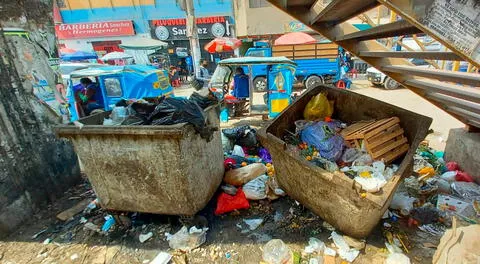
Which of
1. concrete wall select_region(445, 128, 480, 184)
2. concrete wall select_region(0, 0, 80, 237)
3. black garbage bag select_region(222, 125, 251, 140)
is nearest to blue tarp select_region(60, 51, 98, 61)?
concrete wall select_region(0, 0, 80, 237)

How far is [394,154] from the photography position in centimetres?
282

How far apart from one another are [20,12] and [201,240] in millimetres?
3633

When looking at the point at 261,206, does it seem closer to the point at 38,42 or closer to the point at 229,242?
the point at 229,242

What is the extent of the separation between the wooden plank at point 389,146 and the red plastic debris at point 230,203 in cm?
159

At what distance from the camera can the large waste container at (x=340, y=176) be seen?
2129mm

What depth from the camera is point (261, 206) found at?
10.3 ft

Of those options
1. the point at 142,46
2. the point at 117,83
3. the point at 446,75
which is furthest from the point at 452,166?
the point at 142,46

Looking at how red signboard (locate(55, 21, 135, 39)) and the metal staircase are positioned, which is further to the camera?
red signboard (locate(55, 21, 135, 39))

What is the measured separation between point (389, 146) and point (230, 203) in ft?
6.47

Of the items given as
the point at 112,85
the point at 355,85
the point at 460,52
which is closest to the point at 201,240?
the point at 460,52

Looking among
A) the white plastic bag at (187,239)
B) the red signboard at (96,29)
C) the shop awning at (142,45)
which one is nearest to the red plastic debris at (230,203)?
the white plastic bag at (187,239)

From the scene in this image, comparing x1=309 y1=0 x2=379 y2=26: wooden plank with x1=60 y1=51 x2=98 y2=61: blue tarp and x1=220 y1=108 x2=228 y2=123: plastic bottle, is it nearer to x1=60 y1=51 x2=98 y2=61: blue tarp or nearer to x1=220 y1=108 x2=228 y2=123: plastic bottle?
x1=220 y1=108 x2=228 y2=123: plastic bottle

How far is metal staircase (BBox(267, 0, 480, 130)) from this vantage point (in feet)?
4.03

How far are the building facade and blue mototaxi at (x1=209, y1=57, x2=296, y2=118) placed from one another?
43.3 ft
